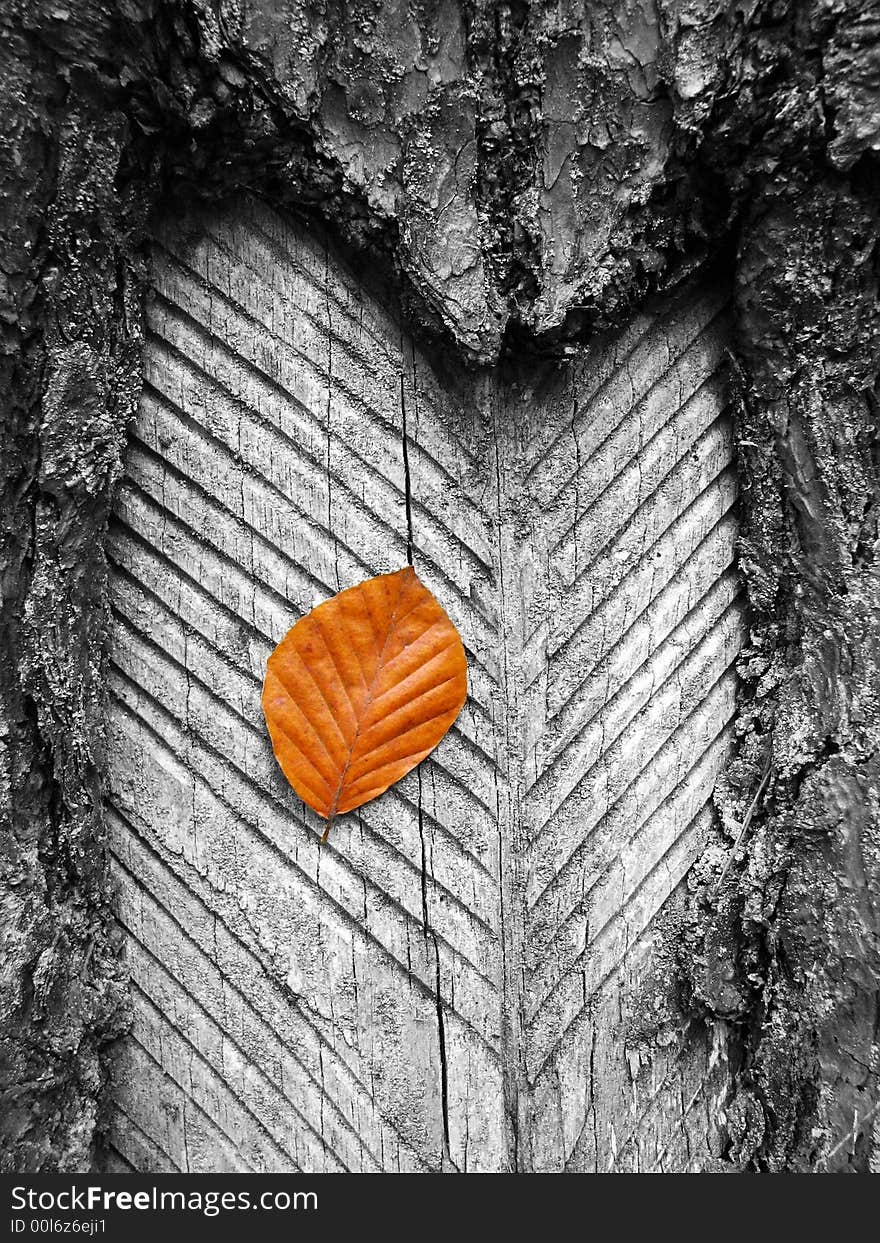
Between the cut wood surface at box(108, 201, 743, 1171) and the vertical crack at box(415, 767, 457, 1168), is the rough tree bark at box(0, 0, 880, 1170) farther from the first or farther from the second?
the vertical crack at box(415, 767, 457, 1168)

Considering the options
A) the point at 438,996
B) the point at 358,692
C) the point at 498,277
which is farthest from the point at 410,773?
the point at 498,277

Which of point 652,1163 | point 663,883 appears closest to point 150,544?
point 663,883

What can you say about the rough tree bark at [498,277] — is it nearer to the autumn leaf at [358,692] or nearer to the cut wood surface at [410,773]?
the cut wood surface at [410,773]

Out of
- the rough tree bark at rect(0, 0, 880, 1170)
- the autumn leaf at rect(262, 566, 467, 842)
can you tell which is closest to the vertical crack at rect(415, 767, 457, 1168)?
the autumn leaf at rect(262, 566, 467, 842)

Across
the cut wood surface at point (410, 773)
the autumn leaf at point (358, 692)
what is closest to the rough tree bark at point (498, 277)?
the cut wood surface at point (410, 773)

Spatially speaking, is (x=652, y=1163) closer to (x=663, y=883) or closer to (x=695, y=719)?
(x=663, y=883)

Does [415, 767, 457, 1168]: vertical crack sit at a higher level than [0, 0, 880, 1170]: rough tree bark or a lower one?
lower
